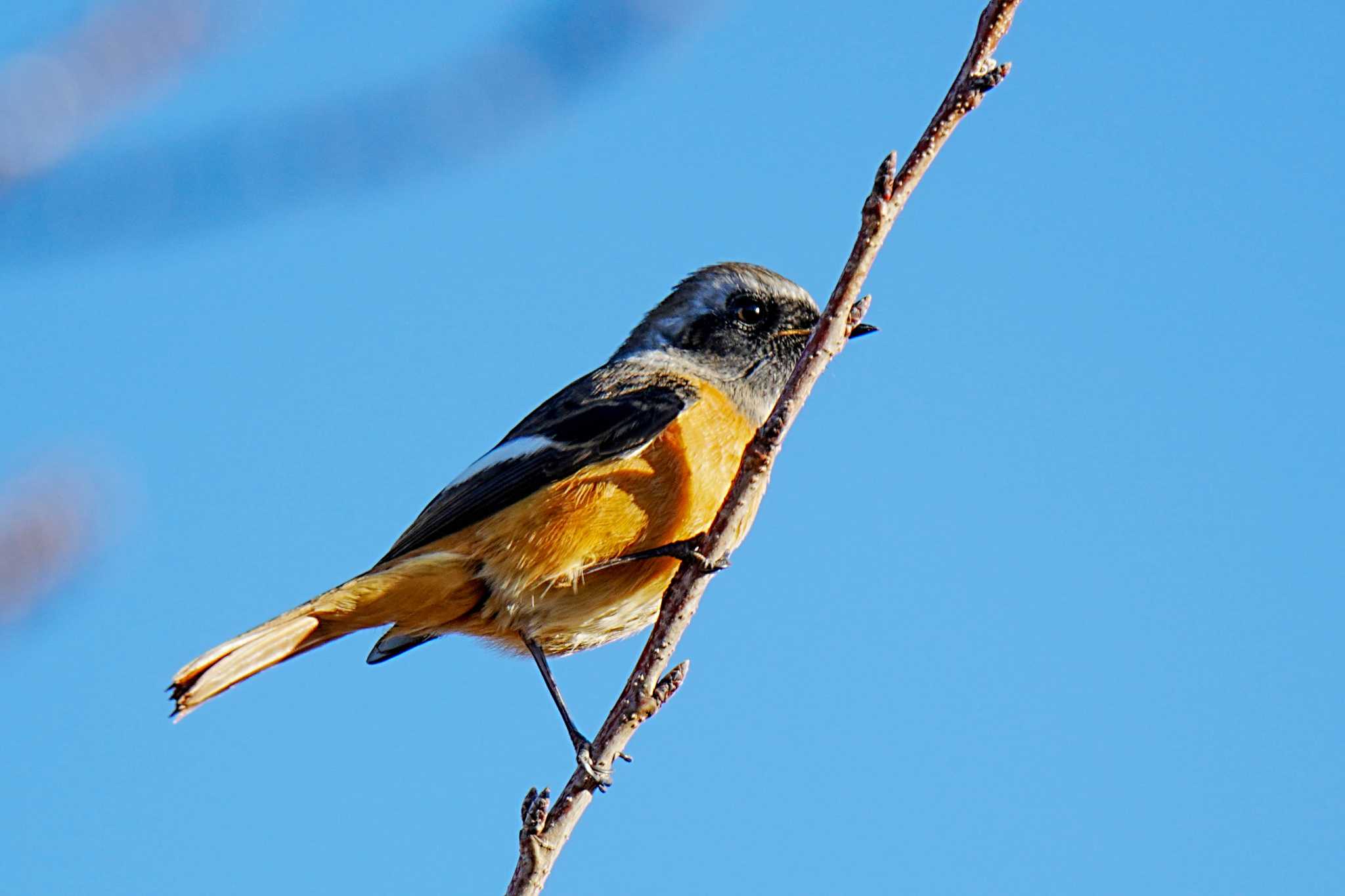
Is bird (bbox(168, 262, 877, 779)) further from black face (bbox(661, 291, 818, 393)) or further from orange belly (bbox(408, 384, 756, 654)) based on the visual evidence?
black face (bbox(661, 291, 818, 393))

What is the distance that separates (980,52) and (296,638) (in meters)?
3.29

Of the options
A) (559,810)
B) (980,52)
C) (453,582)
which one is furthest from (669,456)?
(980,52)

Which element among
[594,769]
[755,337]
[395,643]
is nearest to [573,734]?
[594,769]

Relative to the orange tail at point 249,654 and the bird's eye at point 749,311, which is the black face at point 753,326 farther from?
the orange tail at point 249,654

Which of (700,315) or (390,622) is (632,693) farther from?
(700,315)

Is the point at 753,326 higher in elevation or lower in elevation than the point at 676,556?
higher

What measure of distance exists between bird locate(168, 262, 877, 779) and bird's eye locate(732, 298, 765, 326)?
1.72 ft

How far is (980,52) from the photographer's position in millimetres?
3645

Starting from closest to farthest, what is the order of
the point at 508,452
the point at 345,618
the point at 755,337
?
the point at 345,618 < the point at 508,452 < the point at 755,337

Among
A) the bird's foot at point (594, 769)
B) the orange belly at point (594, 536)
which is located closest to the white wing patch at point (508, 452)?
the orange belly at point (594, 536)

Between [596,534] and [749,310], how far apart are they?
1760 millimetres

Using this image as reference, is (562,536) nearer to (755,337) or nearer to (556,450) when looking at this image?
(556,450)

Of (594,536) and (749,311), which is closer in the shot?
(594,536)

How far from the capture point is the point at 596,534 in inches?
211
